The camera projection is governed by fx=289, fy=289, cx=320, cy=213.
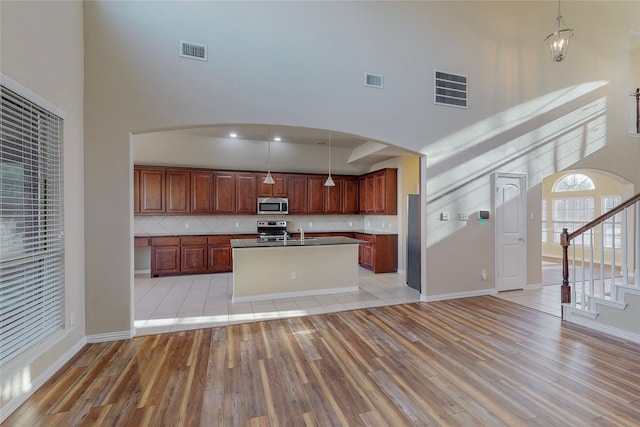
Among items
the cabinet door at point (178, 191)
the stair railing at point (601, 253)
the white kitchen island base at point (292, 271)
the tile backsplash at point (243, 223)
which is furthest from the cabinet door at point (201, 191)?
the stair railing at point (601, 253)

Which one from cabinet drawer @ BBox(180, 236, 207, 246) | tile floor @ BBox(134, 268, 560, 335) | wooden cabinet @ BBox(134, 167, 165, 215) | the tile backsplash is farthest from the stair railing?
wooden cabinet @ BBox(134, 167, 165, 215)

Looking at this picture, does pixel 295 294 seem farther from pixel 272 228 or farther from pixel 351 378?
→ pixel 272 228

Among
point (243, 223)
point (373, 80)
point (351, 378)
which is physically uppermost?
point (373, 80)

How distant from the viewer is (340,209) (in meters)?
7.86

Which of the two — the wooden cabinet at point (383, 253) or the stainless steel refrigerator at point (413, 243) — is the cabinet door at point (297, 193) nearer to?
the wooden cabinet at point (383, 253)

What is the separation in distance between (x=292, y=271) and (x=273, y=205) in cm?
269

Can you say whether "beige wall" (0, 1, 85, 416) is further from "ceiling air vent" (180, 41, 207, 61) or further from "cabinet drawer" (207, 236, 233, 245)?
"cabinet drawer" (207, 236, 233, 245)

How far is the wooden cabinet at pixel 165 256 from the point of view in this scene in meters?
6.31

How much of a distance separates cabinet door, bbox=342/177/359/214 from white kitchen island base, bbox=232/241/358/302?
8.97 feet

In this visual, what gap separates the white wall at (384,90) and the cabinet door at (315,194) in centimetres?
344

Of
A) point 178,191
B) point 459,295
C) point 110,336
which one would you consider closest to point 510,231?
point 459,295

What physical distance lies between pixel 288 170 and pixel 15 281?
18.7ft

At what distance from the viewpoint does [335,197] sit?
7.83 metres

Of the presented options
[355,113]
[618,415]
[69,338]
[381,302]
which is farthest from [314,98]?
[618,415]
